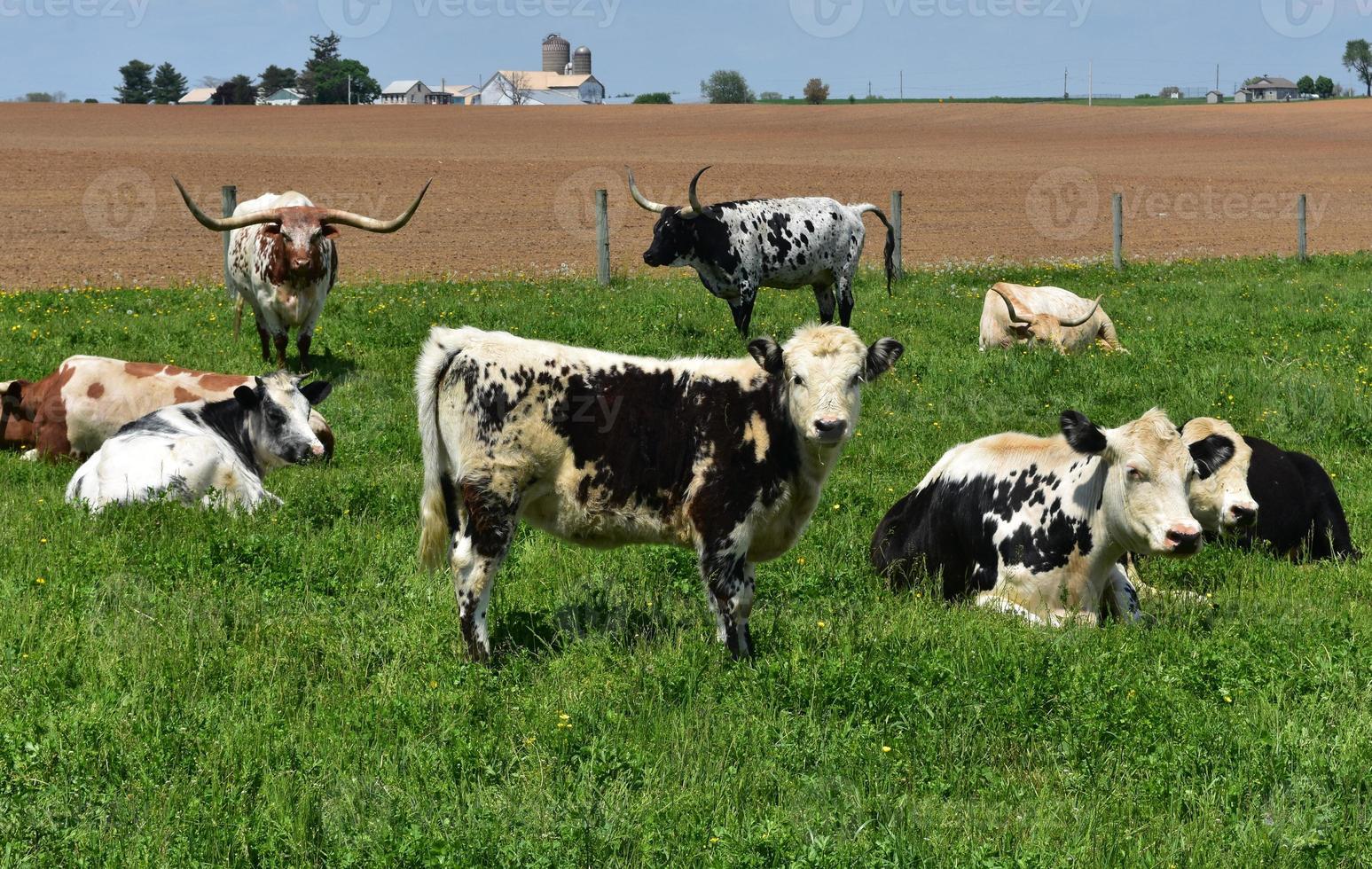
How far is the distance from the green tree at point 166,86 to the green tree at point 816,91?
64.5 metres

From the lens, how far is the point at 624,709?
5.17 metres

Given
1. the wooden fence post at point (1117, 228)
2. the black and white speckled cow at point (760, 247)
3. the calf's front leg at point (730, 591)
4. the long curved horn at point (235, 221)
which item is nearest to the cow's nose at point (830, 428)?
the calf's front leg at point (730, 591)

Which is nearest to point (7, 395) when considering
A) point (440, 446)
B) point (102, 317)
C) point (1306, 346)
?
point (102, 317)

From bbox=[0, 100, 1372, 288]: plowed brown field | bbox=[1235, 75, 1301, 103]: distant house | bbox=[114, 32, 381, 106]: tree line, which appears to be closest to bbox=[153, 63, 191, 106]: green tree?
bbox=[114, 32, 381, 106]: tree line

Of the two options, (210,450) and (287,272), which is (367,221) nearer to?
(287,272)

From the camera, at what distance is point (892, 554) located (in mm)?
7527

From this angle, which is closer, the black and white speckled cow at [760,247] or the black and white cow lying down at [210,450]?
the black and white cow lying down at [210,450]

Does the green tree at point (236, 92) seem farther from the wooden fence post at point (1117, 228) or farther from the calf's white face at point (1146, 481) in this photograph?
the calf's white face at point (1146, 481)

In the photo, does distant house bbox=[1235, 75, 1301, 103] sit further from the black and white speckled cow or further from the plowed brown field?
the black and white speckled cow

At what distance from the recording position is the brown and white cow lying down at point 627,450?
18.9 ft

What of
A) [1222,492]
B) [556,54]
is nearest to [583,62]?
[556,54]

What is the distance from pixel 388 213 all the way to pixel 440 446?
100 ft

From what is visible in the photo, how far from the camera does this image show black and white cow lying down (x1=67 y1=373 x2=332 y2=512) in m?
8.40

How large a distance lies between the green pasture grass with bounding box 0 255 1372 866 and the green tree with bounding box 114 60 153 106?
133 meters
